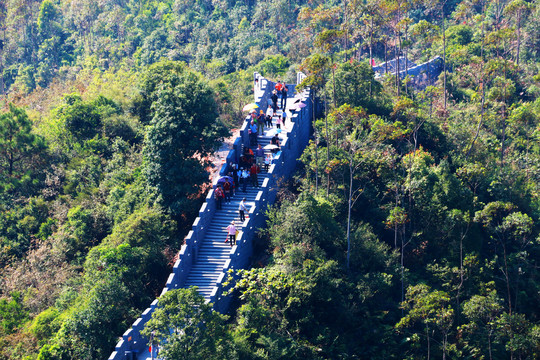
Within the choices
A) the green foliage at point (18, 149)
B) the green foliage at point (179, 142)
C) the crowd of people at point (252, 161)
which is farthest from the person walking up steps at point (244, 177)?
the green foliage at point (18, 149)

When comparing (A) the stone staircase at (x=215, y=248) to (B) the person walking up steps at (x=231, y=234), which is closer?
(A) the stone staircase at (x=215, y=248)

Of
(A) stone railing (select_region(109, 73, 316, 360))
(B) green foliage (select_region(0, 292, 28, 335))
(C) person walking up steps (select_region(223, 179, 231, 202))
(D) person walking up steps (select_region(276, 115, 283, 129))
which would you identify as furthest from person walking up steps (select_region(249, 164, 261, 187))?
(B) green foliage (select_region(0, 292, 28, 335))

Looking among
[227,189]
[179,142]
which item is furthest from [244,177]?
[179,142]

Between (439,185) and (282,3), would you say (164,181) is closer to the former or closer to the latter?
(439,185)

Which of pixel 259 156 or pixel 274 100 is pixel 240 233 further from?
pixel 274 100

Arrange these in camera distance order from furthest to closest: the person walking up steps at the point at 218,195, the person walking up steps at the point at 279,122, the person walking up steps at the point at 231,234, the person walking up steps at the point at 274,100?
the person walking up steps at the point at 274,100 → the person walking up steps at the point at 279,122 → the person walking up steps at the point at 218,195 → the person walking up steps at the point at 231,234

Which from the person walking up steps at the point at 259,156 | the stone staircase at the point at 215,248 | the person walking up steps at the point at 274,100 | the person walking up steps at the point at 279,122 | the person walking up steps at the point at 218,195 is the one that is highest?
the person walking up steps at the point at 274,100

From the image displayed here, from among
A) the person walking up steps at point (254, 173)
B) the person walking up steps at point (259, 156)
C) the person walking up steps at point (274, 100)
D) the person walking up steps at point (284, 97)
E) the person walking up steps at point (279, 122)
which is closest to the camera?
the person walking up steps at point (254, 173)

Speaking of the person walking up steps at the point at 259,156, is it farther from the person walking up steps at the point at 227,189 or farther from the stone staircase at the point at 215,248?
the person walking up steps at the point at 227,189
